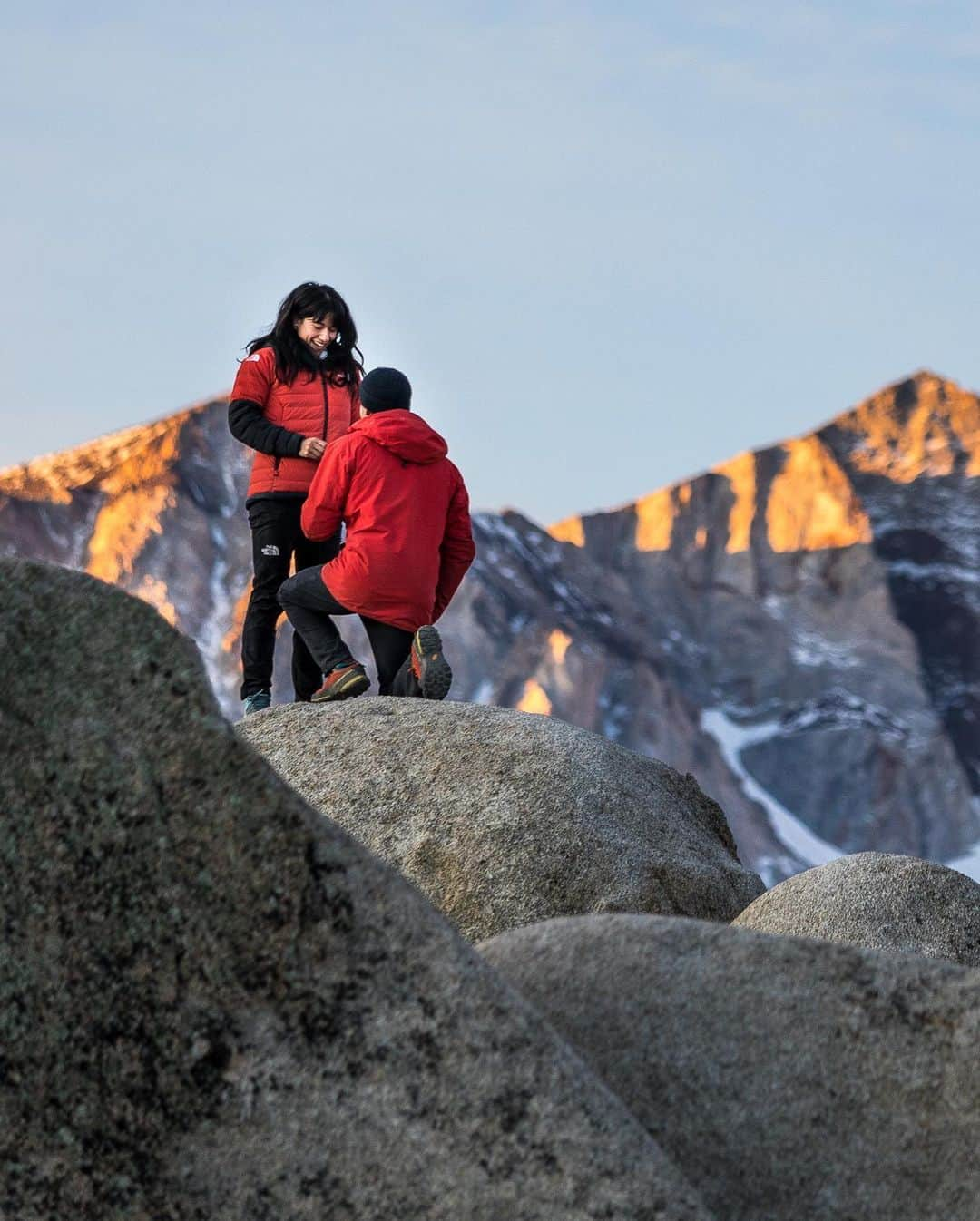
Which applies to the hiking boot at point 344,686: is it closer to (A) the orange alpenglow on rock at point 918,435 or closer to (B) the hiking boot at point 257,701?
(B) the hiking boot at point 257,701

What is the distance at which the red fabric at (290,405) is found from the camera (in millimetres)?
12758

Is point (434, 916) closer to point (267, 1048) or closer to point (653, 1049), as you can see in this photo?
point (267, 1048)

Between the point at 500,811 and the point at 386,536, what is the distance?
95.6 inches

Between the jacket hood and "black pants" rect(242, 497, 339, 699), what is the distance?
120cm

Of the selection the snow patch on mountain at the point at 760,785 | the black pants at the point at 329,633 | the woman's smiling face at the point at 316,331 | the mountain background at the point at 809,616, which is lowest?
the snow patch on mountain at the point at 760,785

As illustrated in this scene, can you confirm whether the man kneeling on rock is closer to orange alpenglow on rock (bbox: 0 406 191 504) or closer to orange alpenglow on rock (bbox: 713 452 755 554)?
orange alpenglow on rock (bbox: 0 406 191 504)

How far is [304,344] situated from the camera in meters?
12.8

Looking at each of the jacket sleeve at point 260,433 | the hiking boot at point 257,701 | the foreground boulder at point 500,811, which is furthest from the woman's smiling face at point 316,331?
the foreground boulder at point 500,811

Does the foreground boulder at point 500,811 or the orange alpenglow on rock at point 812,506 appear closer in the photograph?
the foreground boulder at point 500,811

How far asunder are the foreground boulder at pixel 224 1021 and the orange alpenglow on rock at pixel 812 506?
6558 inches

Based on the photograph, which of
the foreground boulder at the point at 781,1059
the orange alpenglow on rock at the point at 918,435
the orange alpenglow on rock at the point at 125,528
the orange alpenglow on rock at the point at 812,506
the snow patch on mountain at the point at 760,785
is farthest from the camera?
the orange alpenglow on rock at the point at 918,435

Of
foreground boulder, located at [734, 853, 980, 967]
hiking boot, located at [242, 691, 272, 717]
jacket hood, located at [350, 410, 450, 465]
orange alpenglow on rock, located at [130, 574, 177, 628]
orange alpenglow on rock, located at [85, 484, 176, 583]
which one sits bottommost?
orange alpenglow on rock, located at [130, 574, 177, 628]

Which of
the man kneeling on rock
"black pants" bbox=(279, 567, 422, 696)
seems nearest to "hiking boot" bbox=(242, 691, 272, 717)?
"black pants" bbox=(279, 567, 422, 696)

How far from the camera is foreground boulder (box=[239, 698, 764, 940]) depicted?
9828 millimetres
